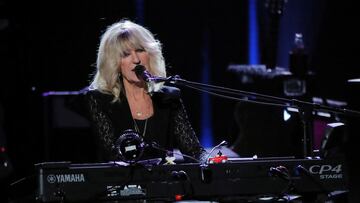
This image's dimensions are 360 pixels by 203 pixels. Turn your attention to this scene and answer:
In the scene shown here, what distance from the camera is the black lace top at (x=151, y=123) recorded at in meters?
3.45

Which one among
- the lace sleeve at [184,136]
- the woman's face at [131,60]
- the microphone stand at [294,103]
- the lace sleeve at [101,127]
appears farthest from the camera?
the lace sleeve at [184,136]

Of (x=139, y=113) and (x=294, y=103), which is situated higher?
(x=294, y=103)

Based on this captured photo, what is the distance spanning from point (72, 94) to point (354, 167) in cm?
337

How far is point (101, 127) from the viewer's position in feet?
11.4

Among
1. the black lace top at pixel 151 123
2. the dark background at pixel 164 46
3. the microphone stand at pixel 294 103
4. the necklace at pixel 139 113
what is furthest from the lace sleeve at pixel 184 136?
the dark background at pixel 164 46

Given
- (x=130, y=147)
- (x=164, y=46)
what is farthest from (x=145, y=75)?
(x=164, y=46)

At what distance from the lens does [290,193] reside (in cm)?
277

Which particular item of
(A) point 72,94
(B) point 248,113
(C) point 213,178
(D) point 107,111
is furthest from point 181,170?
(A) point 72,94

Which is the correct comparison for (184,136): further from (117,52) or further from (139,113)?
(117,52)

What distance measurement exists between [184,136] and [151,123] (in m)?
0.19

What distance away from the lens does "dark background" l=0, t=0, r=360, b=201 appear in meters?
6.54

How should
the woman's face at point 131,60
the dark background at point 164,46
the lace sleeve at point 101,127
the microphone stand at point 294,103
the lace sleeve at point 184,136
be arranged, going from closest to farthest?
the microphone stand at point 294,103, the lace sleeve at point 101,127, the woman's face at point 131,60, the lace sleeve at point 184,136, the dark background at point 164,46

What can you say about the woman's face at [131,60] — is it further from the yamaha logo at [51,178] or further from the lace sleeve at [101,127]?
the yamaha logo at [51,178]

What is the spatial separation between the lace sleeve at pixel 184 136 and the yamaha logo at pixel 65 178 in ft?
3.66
